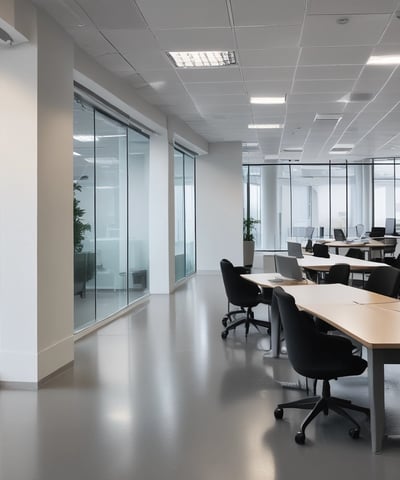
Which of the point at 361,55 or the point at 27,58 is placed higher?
the point at 361,55

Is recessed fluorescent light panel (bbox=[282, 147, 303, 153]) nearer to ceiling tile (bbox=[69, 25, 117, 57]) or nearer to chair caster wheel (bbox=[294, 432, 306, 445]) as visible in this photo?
ceiling tile (bbox=[69, 25, 117, 57])

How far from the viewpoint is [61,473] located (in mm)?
2920

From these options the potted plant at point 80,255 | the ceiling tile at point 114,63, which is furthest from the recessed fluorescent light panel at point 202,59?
the potted plant at point 80,255

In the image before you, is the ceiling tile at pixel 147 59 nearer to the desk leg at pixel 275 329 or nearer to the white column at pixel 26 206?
the white column at pixel 26 206

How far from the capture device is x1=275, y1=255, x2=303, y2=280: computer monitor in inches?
224

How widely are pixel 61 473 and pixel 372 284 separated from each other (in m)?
3.82

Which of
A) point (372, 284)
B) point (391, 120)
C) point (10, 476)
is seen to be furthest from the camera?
point (391, 120)

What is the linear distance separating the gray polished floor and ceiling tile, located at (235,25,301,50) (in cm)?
351

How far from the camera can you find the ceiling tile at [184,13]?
4516 millimetres

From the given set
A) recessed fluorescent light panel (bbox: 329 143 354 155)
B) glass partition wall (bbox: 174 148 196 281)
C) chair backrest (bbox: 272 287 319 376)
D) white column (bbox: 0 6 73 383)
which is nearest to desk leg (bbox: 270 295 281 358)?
chair backrest (bbox: 272 287 319 376)

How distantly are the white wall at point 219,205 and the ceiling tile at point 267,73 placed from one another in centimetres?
642

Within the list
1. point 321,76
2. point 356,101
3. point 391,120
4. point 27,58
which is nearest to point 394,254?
point 391,120

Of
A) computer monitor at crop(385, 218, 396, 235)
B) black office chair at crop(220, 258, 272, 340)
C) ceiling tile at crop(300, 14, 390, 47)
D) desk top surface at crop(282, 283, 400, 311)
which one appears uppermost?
ceiling tile at crop(300, 14, 390, 47)

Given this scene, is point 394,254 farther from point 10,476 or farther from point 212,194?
point 10,476
